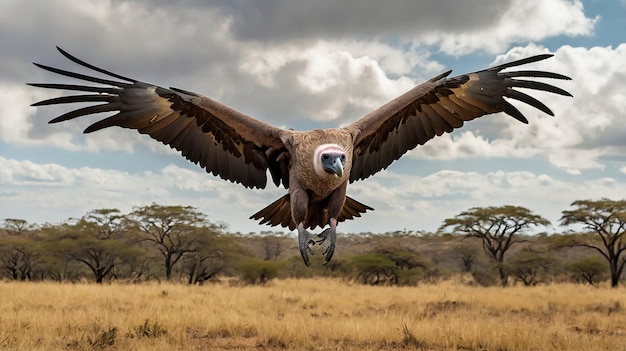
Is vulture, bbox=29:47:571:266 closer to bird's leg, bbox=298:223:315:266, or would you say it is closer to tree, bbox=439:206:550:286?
bird's leg, bbox=298:223:315:266

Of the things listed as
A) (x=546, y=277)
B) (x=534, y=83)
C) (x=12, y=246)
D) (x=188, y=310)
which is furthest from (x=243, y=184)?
(x=546, y=277)

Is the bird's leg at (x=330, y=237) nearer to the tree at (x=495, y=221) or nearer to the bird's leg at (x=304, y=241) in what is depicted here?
the bird's leg at (x=304, y=241)

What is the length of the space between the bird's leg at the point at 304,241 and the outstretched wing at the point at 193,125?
801mm

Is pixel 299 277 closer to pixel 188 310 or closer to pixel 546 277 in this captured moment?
pixel 546 277

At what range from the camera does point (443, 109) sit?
19.3ft

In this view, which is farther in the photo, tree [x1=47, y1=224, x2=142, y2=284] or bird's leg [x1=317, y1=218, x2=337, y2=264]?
tree [x1=47, y1=224, x2=142, y2=284]

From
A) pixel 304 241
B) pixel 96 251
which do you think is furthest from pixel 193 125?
pixel 96 251

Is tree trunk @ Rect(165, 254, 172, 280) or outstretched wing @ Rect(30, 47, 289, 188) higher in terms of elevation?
outstretched wing @ Rect(30, 47, 289, 188)

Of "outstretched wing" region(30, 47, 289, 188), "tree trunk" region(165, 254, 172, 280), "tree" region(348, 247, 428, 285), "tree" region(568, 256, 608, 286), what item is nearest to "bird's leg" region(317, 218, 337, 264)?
"outstretched wing" region(30, 47, 289, 188)

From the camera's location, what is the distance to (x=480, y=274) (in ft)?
123

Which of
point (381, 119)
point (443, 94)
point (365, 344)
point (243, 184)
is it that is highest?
point (443, 94)

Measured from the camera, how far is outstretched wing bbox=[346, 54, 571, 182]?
5.62m

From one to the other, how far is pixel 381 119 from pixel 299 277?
39.6 metres

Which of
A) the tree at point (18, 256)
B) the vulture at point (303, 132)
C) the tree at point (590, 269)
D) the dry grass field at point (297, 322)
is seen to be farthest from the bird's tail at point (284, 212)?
the tree at point (590, 269)
